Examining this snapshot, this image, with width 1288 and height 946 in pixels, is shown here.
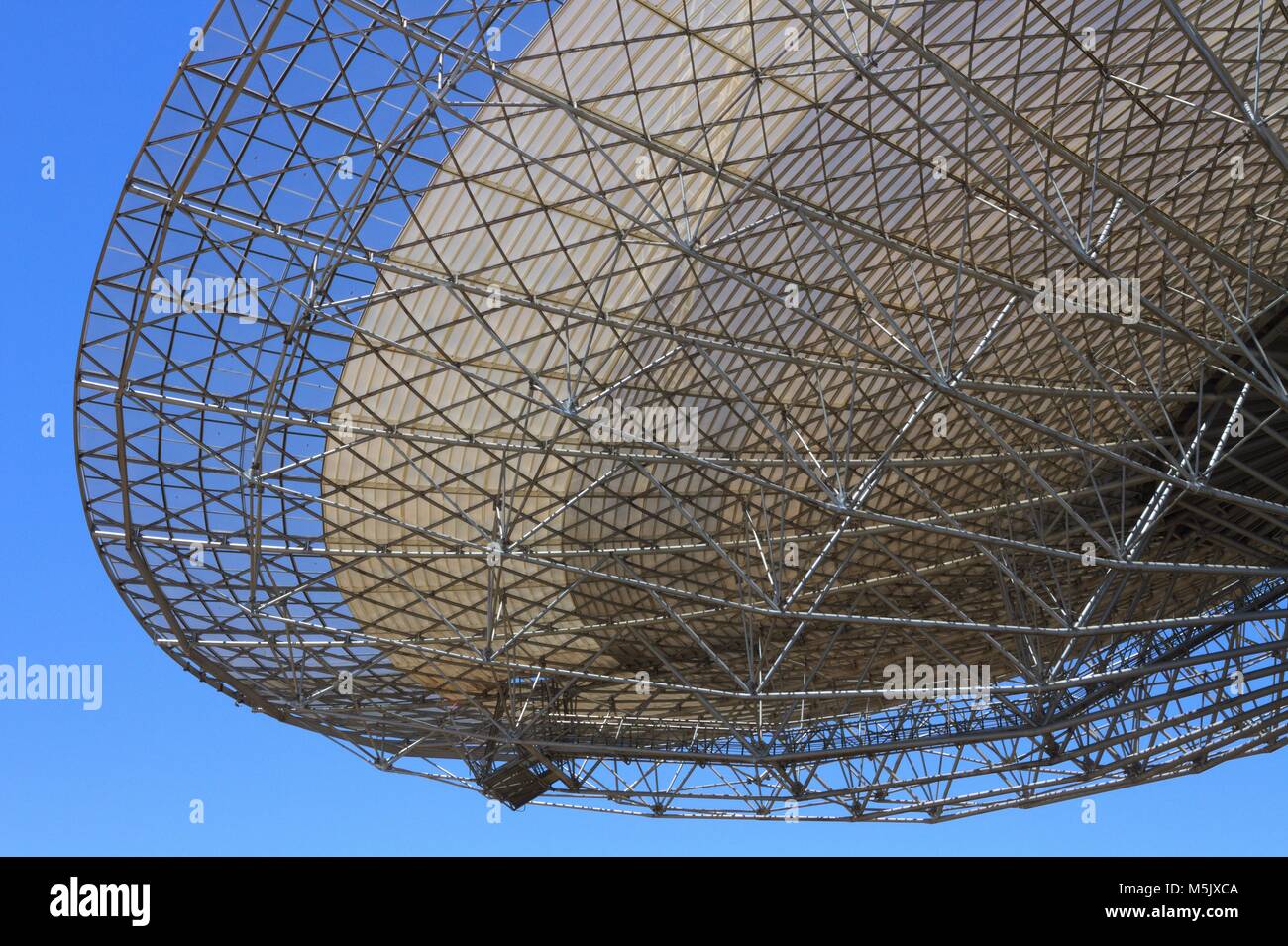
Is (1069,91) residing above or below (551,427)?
above

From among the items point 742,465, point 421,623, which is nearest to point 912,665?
point 742,465

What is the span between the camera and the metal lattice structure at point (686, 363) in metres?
22.8

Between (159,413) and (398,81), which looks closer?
(398,81)

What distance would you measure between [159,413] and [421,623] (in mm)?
10496

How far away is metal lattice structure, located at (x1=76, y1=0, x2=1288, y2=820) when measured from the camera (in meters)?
22.8

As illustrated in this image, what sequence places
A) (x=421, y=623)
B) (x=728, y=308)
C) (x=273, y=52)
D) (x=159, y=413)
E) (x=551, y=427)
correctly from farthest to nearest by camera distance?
(x=421, y=623) → (x=551, y=427) → (x=728, y=308) → (x=159, y=413) → (x=273, y=52)

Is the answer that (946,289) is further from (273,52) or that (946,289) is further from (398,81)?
(273,52)

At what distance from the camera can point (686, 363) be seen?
29734 mm

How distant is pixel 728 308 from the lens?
94.8ft

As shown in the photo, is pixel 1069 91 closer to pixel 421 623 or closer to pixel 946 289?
pixel 946 289

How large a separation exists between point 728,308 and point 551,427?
212 inches
